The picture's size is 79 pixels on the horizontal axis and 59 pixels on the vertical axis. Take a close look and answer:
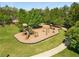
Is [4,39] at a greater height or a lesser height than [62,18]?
lesser

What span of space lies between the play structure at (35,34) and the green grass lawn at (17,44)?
248 millimetres

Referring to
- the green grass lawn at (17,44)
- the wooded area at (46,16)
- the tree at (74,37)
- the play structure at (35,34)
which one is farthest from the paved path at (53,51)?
the play structure at (35,34)

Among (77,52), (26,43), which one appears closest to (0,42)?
(26,43)

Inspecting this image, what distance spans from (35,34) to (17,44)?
1.23 m

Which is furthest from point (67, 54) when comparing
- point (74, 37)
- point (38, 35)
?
point (38, 35)

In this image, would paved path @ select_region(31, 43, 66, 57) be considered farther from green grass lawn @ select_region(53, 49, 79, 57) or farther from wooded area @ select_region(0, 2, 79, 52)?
wooded area @ select_region(0, 2, 79, 52)

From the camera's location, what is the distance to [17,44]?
8.60 metres

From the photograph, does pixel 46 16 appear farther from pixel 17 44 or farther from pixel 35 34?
pixel 17 44

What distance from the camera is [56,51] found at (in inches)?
330

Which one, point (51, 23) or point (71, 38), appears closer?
point (71, 38)

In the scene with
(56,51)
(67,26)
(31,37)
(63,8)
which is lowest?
(56,51)

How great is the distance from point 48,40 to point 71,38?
137 cm

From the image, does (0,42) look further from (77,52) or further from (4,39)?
(77,52)

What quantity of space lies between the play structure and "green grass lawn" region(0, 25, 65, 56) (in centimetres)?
25
